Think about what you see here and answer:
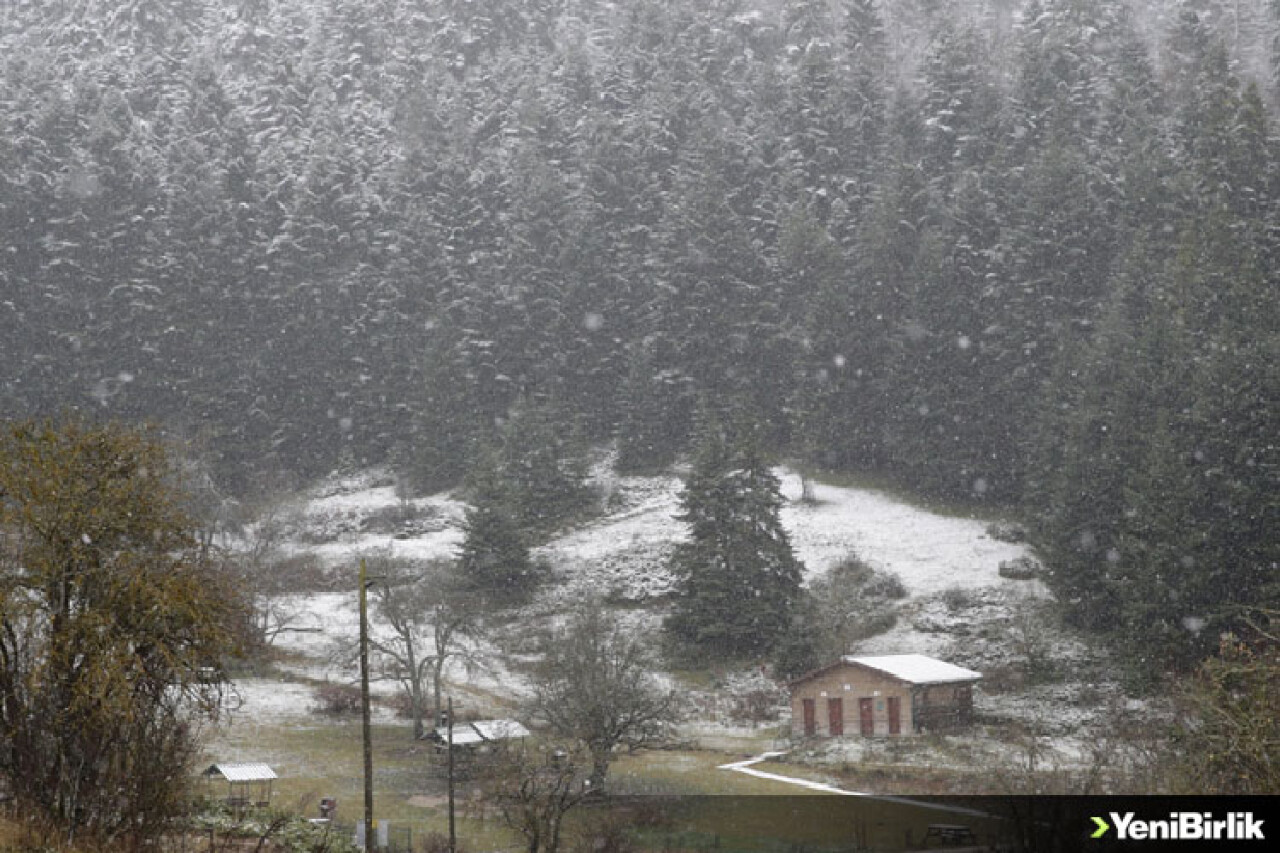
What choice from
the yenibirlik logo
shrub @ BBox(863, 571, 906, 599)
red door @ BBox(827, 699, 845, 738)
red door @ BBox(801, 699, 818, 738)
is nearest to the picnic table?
the yenibirlik logo

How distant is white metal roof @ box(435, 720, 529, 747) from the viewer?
3966cm

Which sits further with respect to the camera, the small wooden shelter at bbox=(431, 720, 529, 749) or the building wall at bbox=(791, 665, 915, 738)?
the building wall at bbox=(791, 665, 915, 738)

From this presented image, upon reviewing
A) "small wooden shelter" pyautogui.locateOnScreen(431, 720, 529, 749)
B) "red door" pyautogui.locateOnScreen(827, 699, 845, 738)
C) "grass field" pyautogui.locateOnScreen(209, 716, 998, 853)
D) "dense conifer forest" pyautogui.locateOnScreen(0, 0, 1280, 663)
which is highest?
"dense conifer forest" pyautogui.locateOnScreen(0, 0, 1280, 663)

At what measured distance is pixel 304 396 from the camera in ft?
258

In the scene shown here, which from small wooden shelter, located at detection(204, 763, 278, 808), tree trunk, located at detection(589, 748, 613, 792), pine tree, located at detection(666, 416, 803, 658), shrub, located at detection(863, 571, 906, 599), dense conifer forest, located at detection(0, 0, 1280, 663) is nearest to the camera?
small wooden shelter, located at detection(204, 763, 278, 808)

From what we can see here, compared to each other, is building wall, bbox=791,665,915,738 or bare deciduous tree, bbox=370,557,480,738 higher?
bare deciduous tree, bbox=370,557,480,738

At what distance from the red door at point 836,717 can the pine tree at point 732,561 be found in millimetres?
7767

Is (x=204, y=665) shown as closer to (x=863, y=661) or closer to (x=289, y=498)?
(x=863, y=661)

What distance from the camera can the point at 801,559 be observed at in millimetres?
59094

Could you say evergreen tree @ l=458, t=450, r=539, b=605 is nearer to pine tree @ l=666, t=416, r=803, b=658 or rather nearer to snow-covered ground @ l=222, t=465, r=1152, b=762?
snow-covered ground @ l=222, t=465, r=1152, b=762

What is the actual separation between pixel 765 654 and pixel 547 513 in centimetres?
1654

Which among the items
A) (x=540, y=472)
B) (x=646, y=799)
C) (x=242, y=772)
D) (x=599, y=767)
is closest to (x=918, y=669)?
(x=646, y=799)

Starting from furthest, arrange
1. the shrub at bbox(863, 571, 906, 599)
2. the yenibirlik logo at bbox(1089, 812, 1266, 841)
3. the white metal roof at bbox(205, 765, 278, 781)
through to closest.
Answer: the shrub at bbox(863, 571, 906, 599) → the white metal roof at bbox(205, 765, 278, 781) → the yenibirlik logo at bbox(1089, 812, 1266, 841)

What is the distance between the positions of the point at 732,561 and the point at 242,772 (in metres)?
26.1
